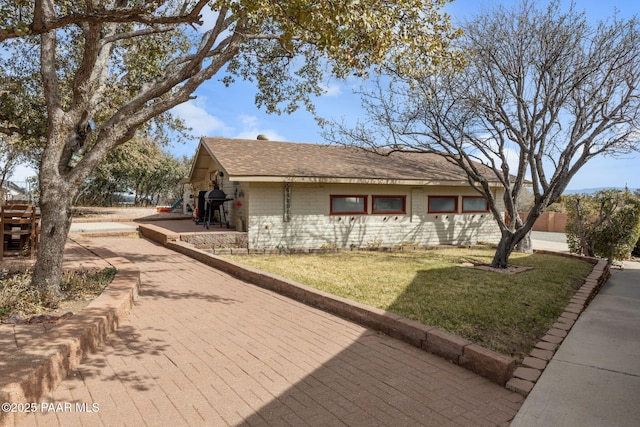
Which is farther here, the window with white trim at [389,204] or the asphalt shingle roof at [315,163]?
the window with white trim at [389,204]

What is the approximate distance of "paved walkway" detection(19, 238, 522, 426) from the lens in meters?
3.03

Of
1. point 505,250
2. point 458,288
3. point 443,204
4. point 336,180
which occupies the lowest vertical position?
point 458,288

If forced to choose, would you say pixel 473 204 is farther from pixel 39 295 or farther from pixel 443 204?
pixel 39 295

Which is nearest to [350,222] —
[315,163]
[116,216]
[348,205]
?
[348,205]

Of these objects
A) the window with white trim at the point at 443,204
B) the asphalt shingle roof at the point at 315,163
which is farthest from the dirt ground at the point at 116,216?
the window with white trim at the point at 443,204

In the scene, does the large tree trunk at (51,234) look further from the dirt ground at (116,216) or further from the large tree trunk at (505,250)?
the dirt ground at (116,216)

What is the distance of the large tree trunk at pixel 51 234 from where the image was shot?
5.38 m

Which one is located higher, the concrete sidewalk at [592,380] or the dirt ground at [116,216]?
the dirt ground at [116,216]

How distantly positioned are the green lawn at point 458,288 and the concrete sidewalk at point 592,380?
0.43 meters

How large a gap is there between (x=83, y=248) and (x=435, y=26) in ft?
33.8

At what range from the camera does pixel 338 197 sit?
14.1 meters

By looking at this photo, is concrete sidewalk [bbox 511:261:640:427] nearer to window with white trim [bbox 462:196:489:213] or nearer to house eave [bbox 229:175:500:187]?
house eave [bbox 229:175:500:187]

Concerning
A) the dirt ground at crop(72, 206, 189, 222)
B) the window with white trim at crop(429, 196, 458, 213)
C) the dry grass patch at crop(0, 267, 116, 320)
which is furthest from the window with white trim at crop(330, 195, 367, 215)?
the dirt ground at crop(72, 206, 189, 222)

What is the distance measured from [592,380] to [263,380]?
10.7 feet
